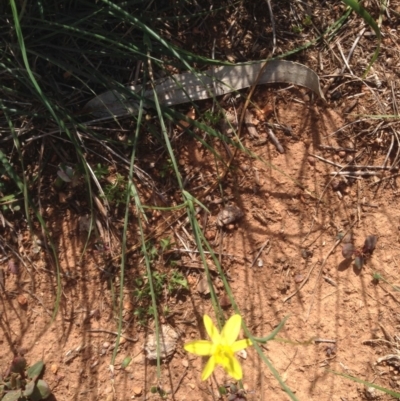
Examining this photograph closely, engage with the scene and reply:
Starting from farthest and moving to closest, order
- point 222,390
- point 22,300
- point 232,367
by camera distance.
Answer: point 22,300 < point 222,390 < point 232,367

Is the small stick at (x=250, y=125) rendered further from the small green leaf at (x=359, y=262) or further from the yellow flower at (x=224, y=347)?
the yellow flower at (x=224, y=347)

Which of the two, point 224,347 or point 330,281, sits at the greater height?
point 330,281

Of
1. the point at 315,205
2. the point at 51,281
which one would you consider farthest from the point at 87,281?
the point at 315,205

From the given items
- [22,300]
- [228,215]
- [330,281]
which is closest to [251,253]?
[228,215]

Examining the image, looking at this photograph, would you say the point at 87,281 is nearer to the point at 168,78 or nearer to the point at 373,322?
the point at 168,78

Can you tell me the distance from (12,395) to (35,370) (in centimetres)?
12

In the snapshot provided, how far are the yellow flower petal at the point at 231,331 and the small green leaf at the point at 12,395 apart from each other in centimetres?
97

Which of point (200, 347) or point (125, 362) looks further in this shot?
point (125, 362)

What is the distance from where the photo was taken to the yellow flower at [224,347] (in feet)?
4.83

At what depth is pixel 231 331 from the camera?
1516 millimetres

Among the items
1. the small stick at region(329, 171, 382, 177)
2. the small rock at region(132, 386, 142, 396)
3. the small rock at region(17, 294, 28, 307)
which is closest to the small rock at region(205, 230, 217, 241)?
the small stick at region(329, 171, 382, 177)

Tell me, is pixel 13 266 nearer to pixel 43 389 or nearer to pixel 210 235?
pixel 43 389

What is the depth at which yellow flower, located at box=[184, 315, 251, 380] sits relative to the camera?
147cm

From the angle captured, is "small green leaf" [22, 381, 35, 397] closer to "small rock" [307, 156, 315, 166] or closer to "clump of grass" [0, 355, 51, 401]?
"clump of grass" [0, 355, 51, 401]
